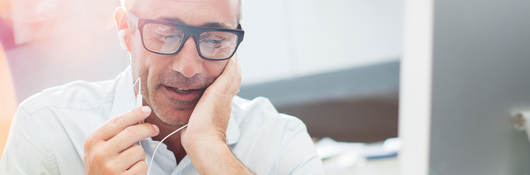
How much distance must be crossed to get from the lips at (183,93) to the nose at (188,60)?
3 centimetres

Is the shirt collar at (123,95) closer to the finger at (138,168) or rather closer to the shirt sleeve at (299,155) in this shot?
the finger at (138,168)

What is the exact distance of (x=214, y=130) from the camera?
811 mm

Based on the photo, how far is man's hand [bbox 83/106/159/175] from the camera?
2.38 ft

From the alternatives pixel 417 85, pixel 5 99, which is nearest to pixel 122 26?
pixel 5 99

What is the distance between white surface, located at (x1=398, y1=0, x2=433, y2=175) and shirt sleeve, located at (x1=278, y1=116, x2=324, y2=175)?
22 centimetres

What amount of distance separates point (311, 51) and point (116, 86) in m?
0.42

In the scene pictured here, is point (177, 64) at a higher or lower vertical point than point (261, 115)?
higher

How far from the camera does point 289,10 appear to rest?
938 mm

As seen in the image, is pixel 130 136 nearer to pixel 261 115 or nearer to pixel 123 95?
pixel 123 95

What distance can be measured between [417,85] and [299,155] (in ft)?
1.00

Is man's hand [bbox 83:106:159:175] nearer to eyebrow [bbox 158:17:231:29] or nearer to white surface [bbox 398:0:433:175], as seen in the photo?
eyebrow [bbox 158:17:231:29]

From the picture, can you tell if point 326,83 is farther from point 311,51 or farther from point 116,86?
point 116,86

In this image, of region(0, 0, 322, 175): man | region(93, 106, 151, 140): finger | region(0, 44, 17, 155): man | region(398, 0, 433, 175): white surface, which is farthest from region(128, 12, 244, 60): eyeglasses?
region(398, 0, 433, 175): white surface

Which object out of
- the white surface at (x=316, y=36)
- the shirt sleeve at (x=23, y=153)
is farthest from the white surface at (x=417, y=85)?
the shirt sleeve at (x=23, y=153)
